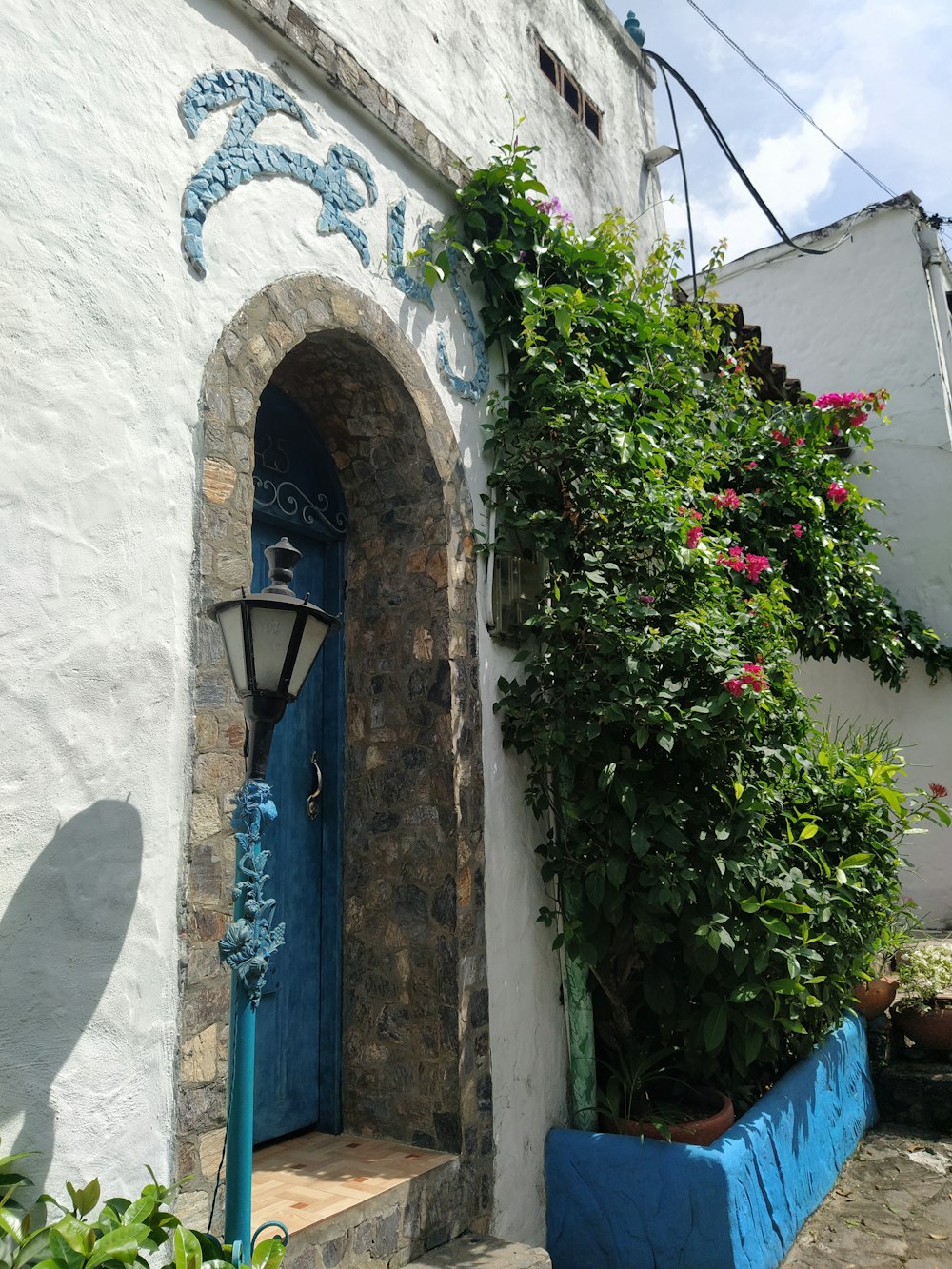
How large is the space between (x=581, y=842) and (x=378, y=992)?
0.88 m

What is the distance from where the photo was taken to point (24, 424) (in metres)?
2.17

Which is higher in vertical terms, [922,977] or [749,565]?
[749,565]

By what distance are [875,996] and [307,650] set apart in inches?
164

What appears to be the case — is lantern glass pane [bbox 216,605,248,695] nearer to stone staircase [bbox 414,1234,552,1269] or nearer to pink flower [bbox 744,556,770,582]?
stone staircase [bbox 414,1234,552,1269]

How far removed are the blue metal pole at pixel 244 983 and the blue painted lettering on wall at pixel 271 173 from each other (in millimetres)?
1497

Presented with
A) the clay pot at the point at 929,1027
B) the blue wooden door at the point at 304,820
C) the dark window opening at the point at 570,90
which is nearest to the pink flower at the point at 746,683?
the blue wooden door at the point at 304,820

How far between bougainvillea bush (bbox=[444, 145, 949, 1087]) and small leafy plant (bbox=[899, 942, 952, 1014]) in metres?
1.09

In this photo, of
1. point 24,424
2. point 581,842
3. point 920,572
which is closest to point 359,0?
point 24,424

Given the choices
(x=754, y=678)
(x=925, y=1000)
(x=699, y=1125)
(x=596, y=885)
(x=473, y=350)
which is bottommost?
(x=699, y=1125)

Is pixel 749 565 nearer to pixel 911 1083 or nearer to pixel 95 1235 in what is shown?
pixel 911 1083

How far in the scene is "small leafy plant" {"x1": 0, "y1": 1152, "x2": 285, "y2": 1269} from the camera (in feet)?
5.64

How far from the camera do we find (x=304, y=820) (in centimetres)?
350

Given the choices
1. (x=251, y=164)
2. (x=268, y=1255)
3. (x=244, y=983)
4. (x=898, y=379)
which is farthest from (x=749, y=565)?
(x=898, y=379)

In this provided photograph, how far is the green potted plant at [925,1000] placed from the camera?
4.99 m
